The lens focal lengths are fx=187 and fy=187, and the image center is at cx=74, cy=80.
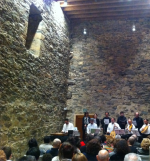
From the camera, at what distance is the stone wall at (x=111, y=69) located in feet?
26.9

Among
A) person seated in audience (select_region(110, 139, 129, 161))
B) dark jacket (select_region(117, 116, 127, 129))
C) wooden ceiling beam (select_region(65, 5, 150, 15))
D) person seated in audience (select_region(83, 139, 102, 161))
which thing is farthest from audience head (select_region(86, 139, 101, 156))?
wooden ceiling beam (select_region(65, 5, 150, 15))

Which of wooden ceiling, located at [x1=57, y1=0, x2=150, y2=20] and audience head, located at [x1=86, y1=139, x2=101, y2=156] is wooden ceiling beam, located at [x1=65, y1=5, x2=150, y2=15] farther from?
audience head, located at [x1=86, y1=139, x2=101, y2=156]

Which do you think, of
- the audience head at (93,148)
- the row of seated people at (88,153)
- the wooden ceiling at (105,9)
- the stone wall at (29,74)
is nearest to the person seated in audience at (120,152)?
the row of seated people at (88,153)

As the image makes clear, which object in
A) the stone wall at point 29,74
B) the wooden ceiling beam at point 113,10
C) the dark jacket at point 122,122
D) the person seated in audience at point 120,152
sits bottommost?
the person seated in audience at point 120,152

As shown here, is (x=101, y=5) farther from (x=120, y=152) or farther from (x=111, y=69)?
(x=120, y=152)

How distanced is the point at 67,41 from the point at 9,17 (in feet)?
14.5

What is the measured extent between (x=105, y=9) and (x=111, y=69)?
274 centimetres

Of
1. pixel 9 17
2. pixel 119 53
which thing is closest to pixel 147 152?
pixel 9 17

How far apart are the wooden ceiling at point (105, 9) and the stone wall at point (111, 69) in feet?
1.12

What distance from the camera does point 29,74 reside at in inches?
211

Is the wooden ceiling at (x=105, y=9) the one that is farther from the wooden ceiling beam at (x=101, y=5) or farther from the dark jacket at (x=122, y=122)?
the dark jacket at (x=122, y=122)

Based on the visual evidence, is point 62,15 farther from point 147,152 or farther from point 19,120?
point 147,152

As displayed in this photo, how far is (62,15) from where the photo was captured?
8.38 metres

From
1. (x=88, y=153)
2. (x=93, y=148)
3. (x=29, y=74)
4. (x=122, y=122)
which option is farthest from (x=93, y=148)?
(x=122, y=122)
